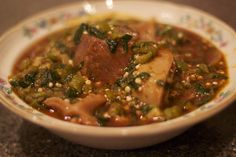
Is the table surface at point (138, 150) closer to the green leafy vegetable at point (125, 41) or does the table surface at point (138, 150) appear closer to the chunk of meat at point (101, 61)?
the chunk of meat at point (101, 61)

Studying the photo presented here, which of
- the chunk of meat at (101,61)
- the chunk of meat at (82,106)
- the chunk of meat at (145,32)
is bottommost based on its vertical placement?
the chunk of meat at (82,106)

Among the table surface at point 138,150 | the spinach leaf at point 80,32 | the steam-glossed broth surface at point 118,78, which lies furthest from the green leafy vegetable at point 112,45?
the table surface at point 138,150

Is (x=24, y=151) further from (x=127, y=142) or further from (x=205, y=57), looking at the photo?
(x=205, y=57)

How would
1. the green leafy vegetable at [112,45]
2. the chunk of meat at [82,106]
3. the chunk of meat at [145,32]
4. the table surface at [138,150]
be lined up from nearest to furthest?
the chunk of meat at [82,106] → the table surface at [138,150] → the green leafy vegetable at [112,45] → the chunk of meat at [145,32]

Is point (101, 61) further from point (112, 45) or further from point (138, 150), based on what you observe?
point (138, 150)

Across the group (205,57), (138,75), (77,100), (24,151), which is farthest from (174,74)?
(24,151)

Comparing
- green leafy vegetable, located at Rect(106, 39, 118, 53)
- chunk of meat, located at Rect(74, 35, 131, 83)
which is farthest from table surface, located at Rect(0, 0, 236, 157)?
green leafy vegetable, located at Rect(106, 39, 118, 53)

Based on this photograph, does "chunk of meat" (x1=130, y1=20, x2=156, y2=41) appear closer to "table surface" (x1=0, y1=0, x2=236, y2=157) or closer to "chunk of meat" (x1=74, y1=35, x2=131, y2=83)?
"chunk of meat" (x1=74, y1=35, x2=131, y2=83)
